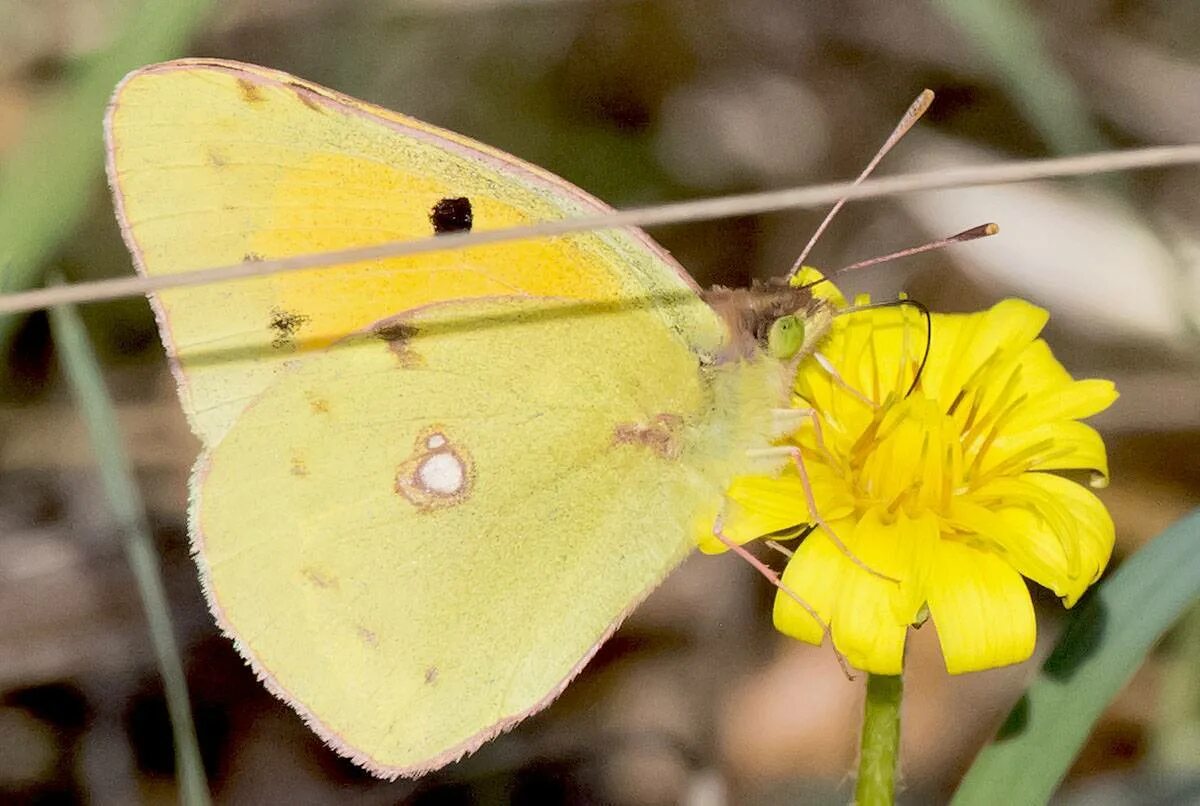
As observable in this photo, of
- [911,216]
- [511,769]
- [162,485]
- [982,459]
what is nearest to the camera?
[982,459]

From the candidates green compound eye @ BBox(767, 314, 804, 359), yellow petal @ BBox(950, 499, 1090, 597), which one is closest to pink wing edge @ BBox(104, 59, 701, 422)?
green compound eye @ BBox(767, 314, 804, 359)

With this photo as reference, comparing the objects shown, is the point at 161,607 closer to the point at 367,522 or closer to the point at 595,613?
the point at 367,522

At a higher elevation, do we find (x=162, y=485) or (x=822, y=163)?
(x=822, y=163)

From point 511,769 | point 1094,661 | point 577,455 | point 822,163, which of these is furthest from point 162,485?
point 1094,661

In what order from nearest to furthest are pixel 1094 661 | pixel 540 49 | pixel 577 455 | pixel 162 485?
pixel 1094 661 → pixel 577 455 → pixel 162 485 → pixel 540 49

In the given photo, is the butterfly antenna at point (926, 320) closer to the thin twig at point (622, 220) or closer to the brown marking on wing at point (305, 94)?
the thin twig at point (622, 220)

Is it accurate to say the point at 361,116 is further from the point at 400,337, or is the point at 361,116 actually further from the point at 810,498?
the point at 810,498
